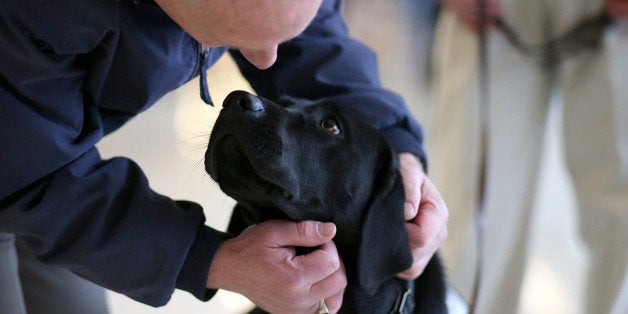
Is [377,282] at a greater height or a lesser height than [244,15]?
lesser

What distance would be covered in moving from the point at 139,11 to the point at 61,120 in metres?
0.18

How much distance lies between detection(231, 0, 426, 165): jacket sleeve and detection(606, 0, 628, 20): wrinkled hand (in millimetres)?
799

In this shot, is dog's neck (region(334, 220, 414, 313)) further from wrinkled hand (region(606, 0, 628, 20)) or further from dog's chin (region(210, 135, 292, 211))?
wrinkled hand (region(606, 0, 628, 20))

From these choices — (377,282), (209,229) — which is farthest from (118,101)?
(377,282)

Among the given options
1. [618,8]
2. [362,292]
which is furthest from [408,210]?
[618,8]

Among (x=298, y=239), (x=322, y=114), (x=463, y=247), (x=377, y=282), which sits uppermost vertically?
(x=322, y=114)

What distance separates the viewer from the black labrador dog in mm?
1002

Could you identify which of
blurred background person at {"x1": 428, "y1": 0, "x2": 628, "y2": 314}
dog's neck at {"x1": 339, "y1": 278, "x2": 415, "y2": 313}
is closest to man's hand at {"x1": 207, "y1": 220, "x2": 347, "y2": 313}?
dog's neck at {"x1": 339, "y1": 278, "x2": 415, "y2": 313}

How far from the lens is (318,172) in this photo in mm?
1098

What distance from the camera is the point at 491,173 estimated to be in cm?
220

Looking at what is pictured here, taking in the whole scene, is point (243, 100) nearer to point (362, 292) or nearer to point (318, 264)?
point (318, 264)

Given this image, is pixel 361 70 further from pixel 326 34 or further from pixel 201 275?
pixel 201 275

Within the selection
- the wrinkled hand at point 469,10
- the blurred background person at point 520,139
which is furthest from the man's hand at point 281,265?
the wrinkled hand at point 469,10

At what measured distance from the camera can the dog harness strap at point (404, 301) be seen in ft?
4.09
